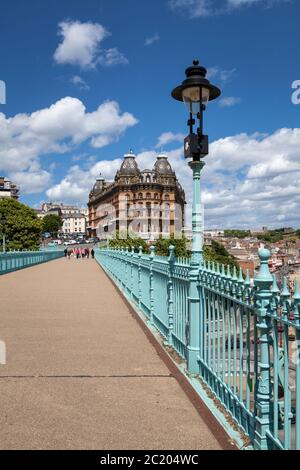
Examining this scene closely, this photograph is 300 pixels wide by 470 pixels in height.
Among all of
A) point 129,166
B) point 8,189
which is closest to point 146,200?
point 129,166

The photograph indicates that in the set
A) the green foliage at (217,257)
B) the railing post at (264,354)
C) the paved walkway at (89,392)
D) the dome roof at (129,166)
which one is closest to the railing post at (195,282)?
the paved walkway at (89,392)

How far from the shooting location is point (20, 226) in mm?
72375

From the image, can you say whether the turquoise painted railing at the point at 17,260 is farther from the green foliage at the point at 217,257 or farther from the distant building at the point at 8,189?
the distant building at the point at 8,189

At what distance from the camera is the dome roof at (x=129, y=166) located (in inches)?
4786

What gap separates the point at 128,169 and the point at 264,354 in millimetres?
120267

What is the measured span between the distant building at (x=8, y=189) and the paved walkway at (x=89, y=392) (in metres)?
124

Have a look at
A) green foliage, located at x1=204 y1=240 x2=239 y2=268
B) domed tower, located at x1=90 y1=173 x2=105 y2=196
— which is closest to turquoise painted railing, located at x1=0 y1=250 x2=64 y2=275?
green foliage, located at x1=204 y1=240 x2=239 y2=268

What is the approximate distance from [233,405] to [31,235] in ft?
238

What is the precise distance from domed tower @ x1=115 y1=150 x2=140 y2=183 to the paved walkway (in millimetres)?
112349

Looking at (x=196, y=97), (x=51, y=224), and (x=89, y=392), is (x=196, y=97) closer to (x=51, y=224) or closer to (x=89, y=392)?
(x=89, y=392)

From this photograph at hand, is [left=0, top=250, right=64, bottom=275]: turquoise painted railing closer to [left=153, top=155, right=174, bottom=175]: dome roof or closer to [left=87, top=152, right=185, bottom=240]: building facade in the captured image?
[left=87, top=152, right=185, bottom=240]: building facade

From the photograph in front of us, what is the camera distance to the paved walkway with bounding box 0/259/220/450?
3.99m

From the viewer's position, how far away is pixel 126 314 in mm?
10961
